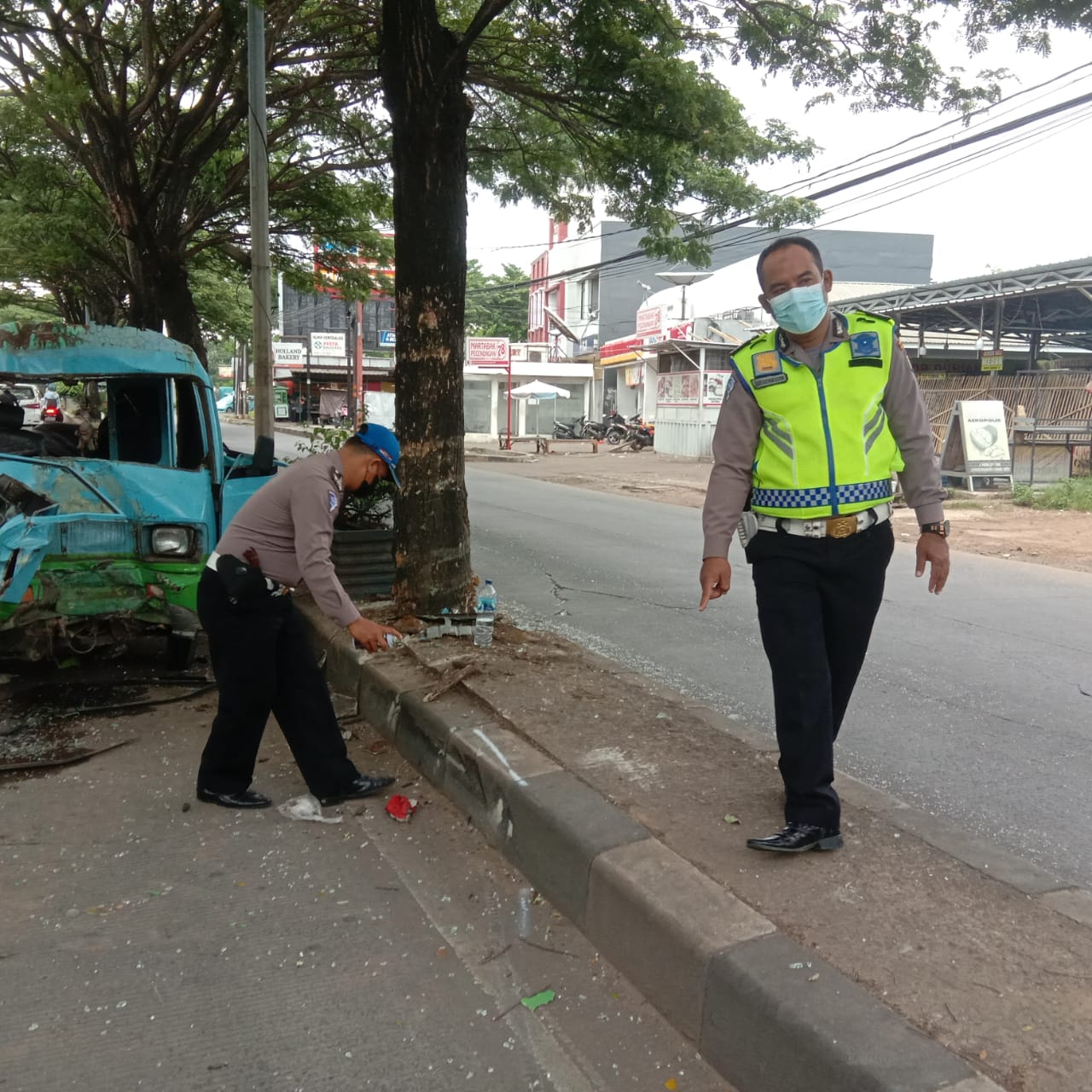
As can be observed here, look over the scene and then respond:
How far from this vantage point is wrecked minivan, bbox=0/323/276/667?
485 cm

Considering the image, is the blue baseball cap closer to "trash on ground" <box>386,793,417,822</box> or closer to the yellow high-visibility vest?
"trash on ground" <box>386,793,417,822</box>

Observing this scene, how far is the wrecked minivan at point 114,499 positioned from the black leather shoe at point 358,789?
1749 millimetres

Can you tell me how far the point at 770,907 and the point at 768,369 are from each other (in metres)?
1.57

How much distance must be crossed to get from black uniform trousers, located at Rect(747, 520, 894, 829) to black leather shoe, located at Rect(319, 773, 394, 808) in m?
1.83

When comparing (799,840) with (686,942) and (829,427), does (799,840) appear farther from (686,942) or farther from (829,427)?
(829,427)

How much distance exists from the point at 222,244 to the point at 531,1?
10.8 metres

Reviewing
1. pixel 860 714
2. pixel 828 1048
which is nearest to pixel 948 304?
pixel 860 714

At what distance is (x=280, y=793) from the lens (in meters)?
4.15

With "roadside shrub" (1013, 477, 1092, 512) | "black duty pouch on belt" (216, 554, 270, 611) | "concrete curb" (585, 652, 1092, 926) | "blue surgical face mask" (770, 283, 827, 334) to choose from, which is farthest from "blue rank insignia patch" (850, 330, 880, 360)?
"roadside shrub" (1013, 477, 1092, 512)

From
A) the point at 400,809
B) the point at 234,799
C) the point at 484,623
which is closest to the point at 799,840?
the point at 400,809

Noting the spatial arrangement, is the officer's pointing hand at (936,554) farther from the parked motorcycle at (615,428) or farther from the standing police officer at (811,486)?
the parked motorcycle at (615,428)

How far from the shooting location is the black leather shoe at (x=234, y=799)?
396cm

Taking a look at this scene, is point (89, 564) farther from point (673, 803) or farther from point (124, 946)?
point (673, 803)

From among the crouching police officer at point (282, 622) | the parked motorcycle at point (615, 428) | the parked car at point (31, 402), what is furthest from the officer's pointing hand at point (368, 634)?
the parked motorcycle at point (615, 428)
